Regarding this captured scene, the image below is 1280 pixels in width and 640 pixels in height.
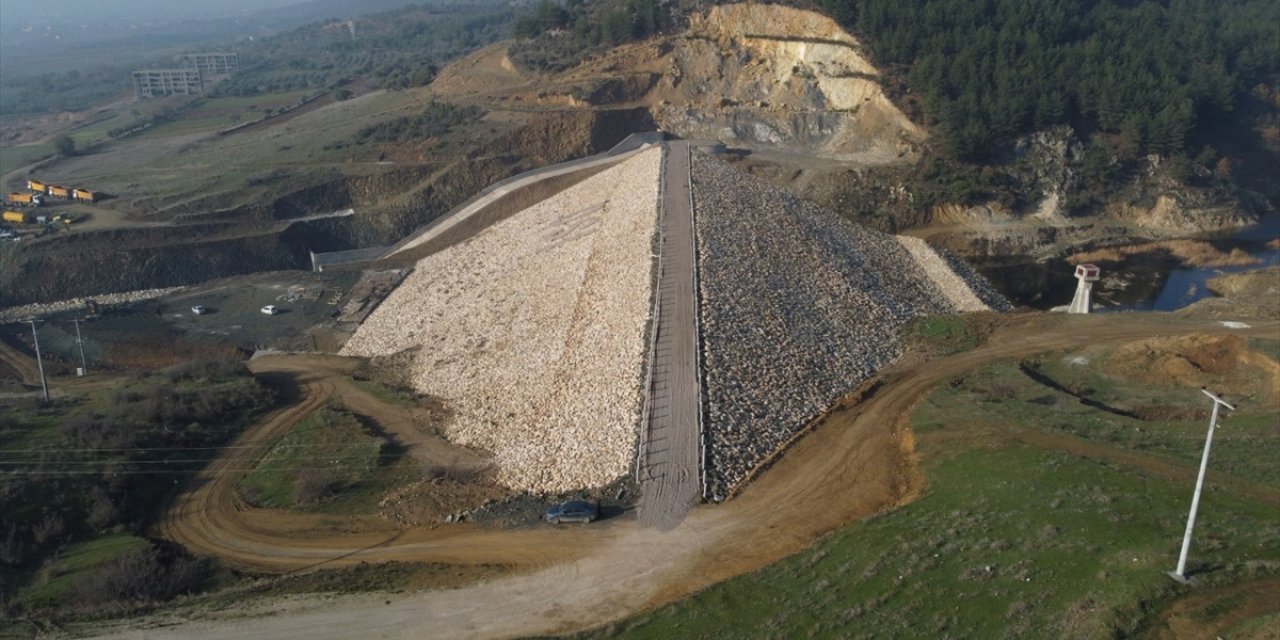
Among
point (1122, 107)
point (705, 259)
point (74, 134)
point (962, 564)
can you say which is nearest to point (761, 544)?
point (962, 564)

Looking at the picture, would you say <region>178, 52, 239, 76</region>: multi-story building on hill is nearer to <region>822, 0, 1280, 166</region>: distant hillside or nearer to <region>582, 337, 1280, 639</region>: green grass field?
<region>822, 0, 1280, 166</region>: distant hillside

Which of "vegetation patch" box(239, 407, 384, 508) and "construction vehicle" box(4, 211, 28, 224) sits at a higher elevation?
"construction vehicle" box(4, 211, 28, 224)

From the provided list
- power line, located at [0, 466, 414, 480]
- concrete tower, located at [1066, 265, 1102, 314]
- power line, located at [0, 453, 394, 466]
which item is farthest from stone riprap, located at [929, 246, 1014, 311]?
power line, located at [0, 466, 414, 480]

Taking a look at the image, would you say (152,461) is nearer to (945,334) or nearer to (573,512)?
(573,512)

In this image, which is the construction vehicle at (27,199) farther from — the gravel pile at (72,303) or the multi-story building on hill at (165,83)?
the multi-story building on hill at (165,83)

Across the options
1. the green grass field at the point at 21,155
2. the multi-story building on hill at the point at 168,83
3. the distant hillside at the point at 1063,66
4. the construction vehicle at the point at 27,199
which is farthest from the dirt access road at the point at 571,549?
the multi-story building on hill at the point at 168,83
